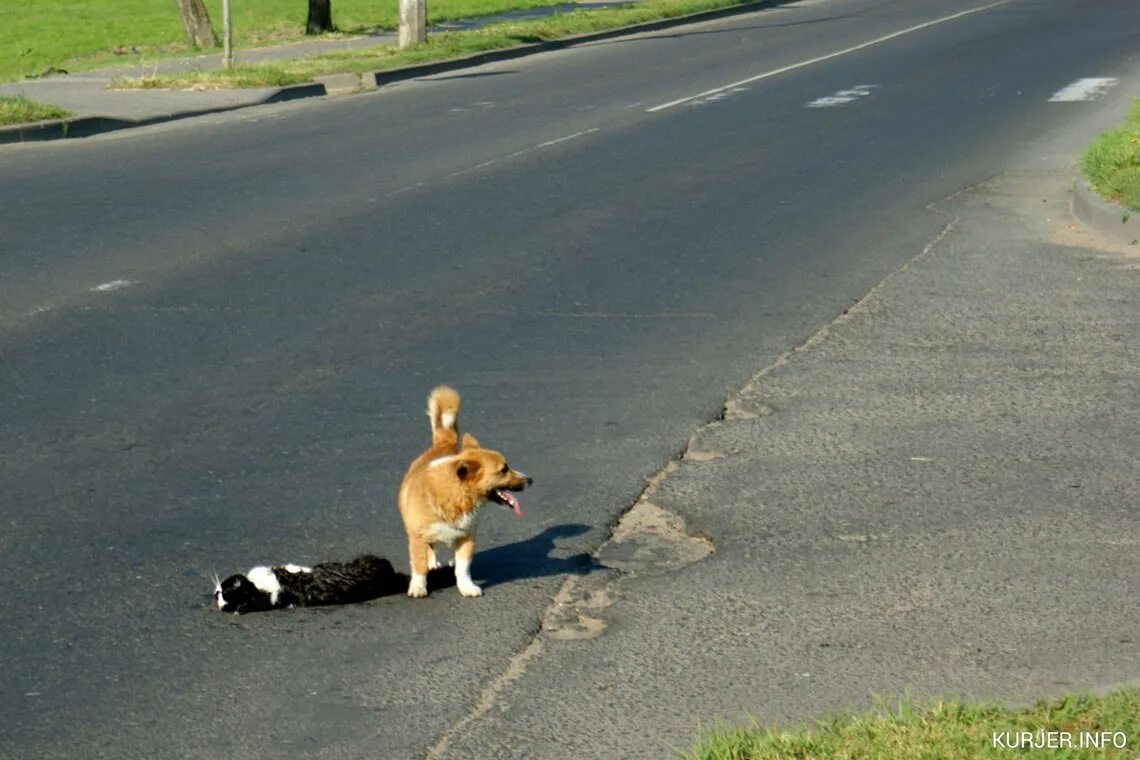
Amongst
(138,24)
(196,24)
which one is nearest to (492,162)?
(196,24)

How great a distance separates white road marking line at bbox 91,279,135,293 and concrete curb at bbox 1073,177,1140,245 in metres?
6.86

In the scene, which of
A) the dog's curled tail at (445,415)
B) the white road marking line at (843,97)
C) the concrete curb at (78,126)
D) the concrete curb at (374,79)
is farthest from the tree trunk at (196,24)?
the dog's curled tail at (445,415)

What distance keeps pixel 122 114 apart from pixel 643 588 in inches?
657

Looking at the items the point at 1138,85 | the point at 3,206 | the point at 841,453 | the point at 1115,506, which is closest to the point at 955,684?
the point at 1115,506

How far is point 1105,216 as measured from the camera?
1298 cm

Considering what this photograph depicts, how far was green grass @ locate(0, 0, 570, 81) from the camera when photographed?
1561 inches

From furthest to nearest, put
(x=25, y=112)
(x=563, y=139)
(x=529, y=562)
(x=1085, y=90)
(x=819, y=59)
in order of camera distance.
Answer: (x=819, y=59) < (x=1085, y=90) < (x=25, y=112) < (x=563, y=139) < (x=529, y=562)

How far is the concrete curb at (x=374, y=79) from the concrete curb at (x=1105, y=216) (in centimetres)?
1138

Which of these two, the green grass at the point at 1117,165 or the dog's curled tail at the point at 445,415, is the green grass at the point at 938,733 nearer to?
the dog's curled tail at the point at 445,415

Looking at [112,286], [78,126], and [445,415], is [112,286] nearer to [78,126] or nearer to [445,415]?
[445,415]

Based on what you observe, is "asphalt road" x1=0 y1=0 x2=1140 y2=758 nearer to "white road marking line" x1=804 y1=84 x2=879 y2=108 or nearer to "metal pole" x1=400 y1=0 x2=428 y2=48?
"white road marking line" x1=804 y1=84 x2=879 y2=108

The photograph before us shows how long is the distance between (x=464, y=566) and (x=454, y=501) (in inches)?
9.6

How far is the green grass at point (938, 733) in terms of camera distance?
4301 mm

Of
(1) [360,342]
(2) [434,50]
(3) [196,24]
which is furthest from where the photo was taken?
(3) [196,24]
